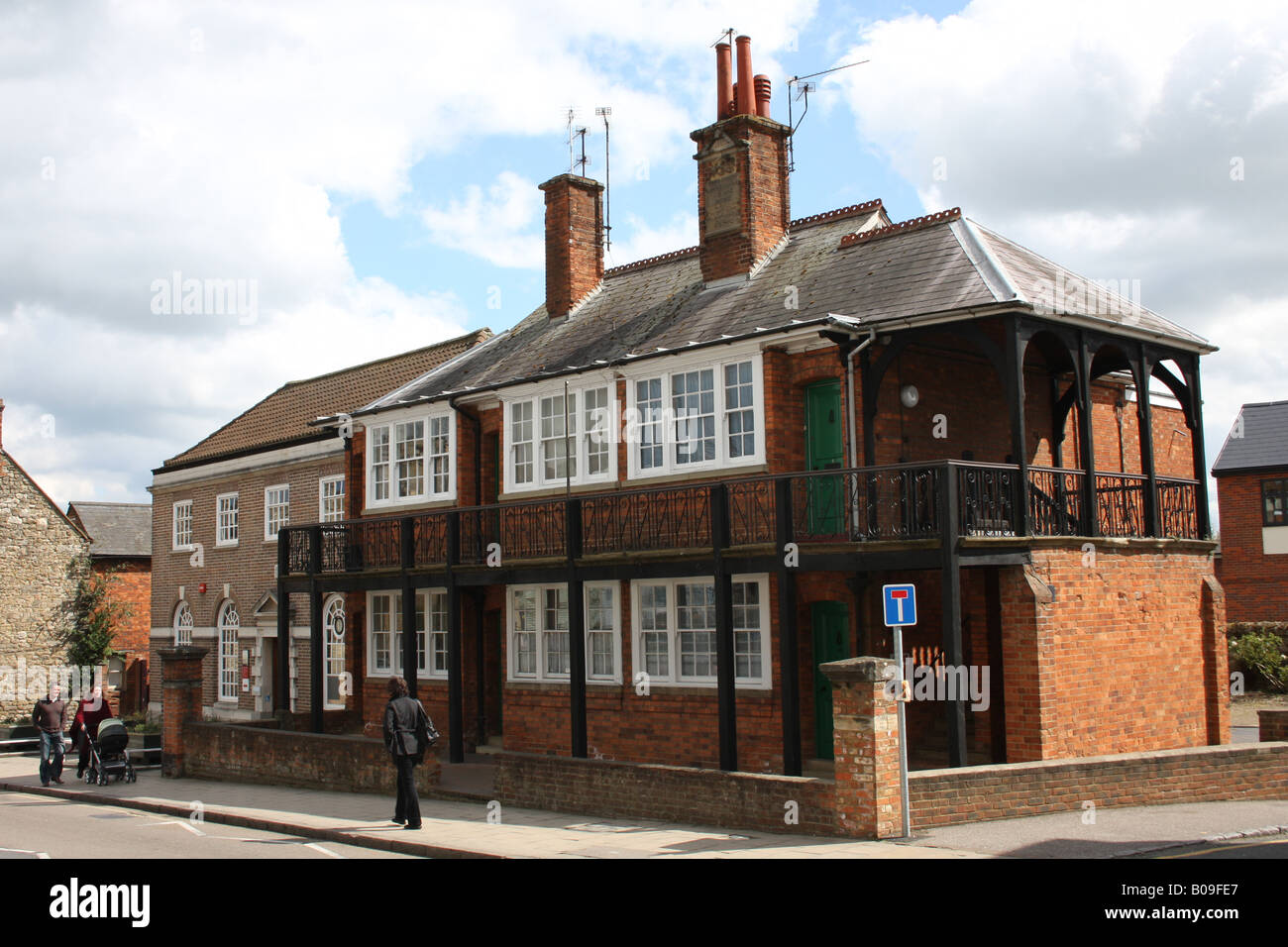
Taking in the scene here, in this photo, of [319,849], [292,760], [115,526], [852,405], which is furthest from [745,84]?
[115,526]

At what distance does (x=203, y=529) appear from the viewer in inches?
1216

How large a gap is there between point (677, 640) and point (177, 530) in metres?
19.4

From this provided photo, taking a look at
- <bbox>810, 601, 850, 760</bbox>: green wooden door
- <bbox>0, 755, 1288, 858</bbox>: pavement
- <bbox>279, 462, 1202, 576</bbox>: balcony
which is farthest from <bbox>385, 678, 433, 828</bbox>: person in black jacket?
<bbox>810, 601, 850, 760</bbox>: green wooden door

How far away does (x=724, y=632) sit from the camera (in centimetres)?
1543

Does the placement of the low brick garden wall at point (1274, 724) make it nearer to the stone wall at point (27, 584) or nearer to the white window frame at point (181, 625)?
the white window frame at point (181, 625)

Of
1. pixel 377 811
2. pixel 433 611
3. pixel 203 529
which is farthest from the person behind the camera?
pixel 203 529

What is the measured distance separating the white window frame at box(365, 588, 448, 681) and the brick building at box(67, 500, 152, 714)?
17010 mm

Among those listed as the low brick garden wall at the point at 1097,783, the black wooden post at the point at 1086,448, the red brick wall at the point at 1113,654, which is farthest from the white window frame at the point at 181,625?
the low brick garden wall at the point at 1097,783

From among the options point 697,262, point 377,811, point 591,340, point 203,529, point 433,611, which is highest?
point 697,262

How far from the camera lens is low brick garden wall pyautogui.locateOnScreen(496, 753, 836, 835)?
1185 centimetres

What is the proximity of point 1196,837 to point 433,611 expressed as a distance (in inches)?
574
